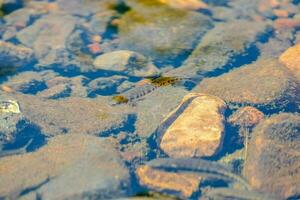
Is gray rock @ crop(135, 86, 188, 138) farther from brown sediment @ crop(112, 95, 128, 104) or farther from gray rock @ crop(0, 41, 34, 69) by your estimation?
gray rock @ crop(0, 41, 34, 69)

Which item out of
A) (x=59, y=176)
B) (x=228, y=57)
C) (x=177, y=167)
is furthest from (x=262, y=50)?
(x=59, y=176)

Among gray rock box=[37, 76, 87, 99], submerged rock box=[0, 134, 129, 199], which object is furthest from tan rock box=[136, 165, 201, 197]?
gray rock box=[37, 76, 87, 99]

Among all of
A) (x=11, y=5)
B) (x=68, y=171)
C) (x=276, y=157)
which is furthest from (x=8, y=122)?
(x=11, y=5)

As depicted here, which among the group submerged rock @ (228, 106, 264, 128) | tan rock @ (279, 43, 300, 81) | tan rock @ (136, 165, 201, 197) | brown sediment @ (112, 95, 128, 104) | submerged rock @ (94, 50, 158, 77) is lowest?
tan rock @ (136, 165, 201, 197)

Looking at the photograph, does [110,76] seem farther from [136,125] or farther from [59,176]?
[59,176]

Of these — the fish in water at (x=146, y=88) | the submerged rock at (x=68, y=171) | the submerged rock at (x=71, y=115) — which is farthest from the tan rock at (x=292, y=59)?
the submerged rock at (x=68, y=171)

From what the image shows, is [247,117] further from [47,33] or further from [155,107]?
[47,33]
